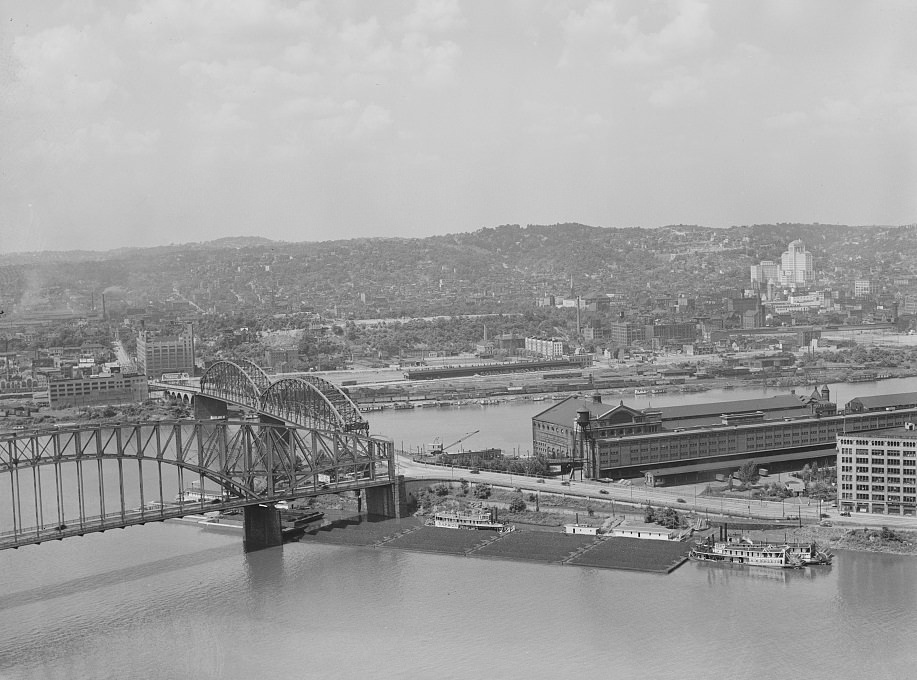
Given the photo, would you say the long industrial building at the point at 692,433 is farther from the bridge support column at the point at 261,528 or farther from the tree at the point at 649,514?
the bridge support column at the point at 261,528

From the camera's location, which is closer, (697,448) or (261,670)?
(261,670)

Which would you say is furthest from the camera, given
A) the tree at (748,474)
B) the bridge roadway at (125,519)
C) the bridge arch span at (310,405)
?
the bridge arch span at (310,405)

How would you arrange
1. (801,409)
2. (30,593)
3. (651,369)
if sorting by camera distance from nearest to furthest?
(30,593) → (801,409) → (651,369)

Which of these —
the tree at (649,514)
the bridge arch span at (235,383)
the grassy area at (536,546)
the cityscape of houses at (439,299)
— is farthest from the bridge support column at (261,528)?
the cityscape of houses at (439,299)

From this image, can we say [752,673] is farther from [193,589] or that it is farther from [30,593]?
[30,593]

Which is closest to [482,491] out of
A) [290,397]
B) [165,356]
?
[290,397]

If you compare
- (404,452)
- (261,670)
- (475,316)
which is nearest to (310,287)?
(475,316)
